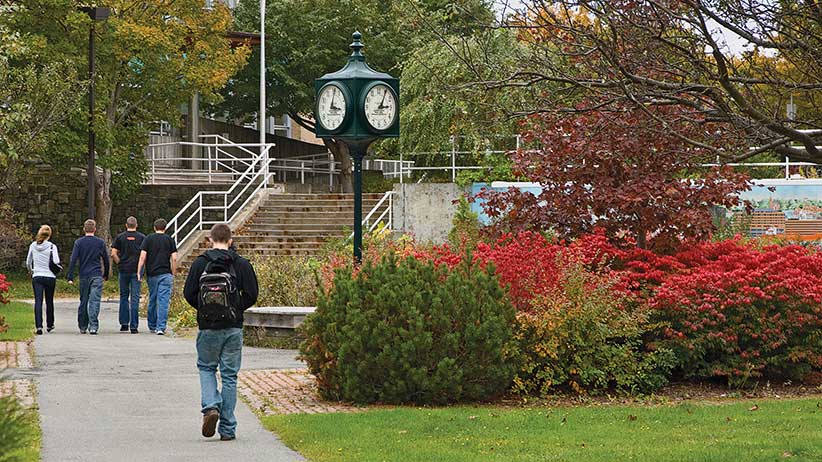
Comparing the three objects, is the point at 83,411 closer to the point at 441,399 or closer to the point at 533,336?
the point at 441,399

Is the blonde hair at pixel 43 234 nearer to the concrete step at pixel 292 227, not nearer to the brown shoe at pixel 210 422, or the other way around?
the brown shoe at pixel 210 422

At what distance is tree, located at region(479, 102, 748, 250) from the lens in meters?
15.4

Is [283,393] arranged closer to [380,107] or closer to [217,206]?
[380,107]

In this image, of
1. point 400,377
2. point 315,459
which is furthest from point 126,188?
point 315,459

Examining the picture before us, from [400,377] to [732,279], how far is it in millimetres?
3793

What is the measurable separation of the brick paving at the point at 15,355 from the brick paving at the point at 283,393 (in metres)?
2.62

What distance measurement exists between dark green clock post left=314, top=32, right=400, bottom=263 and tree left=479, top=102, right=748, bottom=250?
1.68 metres

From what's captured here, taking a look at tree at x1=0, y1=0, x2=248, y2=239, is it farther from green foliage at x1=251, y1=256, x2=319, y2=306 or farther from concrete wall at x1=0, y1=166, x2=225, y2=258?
green foliage at x1=251, y1=256, x2=319, y2=306

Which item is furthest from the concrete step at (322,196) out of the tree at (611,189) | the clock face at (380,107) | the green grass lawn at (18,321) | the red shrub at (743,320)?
the red shrub at (743,320)

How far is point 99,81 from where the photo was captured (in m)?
32.9

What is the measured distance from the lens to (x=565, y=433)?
35.6 feet

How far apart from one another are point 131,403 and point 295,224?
20.8 meters

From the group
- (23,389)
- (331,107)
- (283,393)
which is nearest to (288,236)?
(331,107)

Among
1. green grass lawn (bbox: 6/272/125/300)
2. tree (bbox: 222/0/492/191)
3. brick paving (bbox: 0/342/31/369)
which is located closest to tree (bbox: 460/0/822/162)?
brick paving (bbox: 0/342/31/369)
